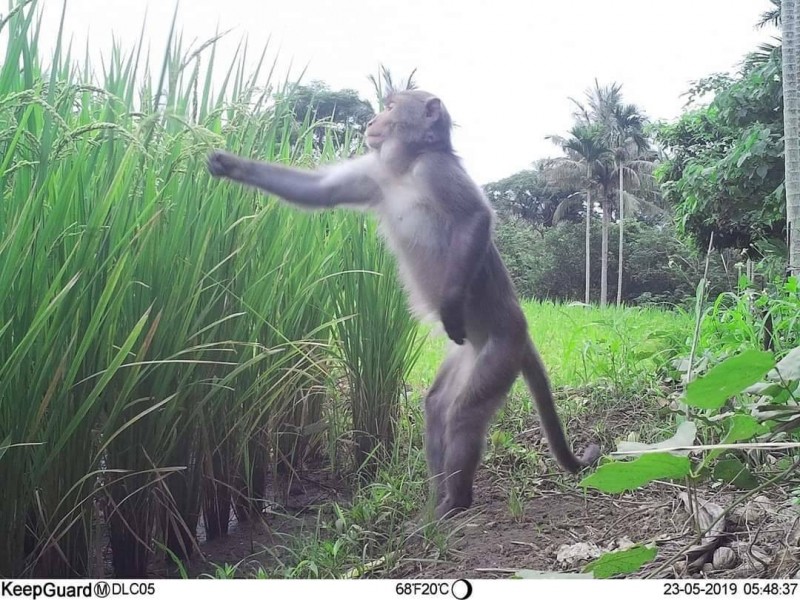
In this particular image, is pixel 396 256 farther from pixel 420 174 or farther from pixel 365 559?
pixel 365 559

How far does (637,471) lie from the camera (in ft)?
3.58

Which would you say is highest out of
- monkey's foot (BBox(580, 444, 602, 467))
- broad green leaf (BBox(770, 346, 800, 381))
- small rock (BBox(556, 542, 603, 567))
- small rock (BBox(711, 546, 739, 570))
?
broad green leaf (BBox(770, 346, 800, 381))

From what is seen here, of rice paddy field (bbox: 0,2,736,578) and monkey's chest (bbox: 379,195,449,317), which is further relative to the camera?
Answer: monkey's chest (bbox: 379,195,449,317)

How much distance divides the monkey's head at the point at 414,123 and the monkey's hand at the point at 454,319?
0.41 m

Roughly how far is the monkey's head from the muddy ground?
0.93 m

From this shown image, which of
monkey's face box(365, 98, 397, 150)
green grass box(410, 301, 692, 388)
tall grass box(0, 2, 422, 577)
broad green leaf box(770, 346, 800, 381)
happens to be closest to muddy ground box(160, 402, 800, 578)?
tall grass box(0, 2, 422, 577)

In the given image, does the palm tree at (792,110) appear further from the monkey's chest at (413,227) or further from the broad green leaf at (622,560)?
the broad green leaf at (622,560)

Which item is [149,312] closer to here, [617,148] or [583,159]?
[583,159]

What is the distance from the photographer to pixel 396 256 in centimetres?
189

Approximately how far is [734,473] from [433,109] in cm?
110

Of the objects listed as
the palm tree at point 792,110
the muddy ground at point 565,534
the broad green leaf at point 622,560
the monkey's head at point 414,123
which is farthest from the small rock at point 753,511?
the monkey's head at point 414,123

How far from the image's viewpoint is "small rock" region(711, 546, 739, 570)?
4.31 feet
